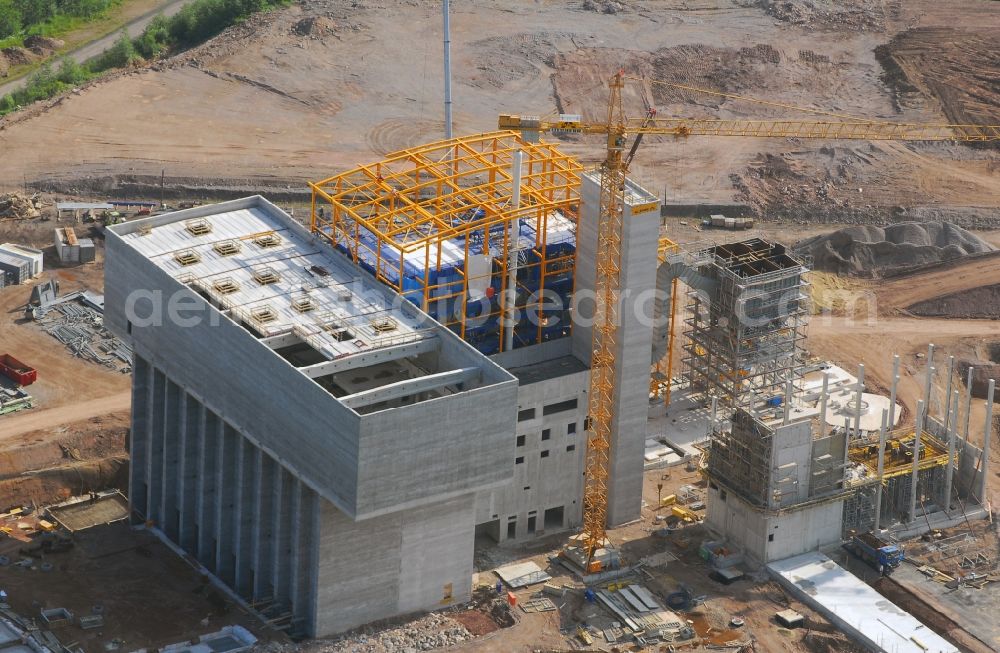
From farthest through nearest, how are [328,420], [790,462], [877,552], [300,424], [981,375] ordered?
[981,375]
[877,552]
[790,462]
[300,424]
[328,420]

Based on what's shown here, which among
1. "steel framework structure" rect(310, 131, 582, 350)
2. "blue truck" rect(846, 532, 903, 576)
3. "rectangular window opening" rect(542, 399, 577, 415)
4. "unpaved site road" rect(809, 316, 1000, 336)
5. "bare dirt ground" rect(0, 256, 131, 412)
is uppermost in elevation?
"steel framework structure" rect(310, 131, 582, 350)

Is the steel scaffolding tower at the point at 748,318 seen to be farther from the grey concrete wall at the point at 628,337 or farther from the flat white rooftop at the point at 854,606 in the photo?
the flat white rooftop at the point at 854,606

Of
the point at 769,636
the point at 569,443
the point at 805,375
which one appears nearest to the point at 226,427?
the point at 569,443

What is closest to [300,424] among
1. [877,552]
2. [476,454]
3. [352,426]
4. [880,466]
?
[352,426]

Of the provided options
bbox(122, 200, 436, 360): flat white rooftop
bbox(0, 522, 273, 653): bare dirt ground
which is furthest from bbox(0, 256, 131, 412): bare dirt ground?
bbox(122, 200, 436, 360): flat white rooftop

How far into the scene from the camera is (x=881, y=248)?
183 meters

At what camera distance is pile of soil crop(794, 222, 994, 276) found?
182m

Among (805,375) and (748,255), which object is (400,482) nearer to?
(748,255)

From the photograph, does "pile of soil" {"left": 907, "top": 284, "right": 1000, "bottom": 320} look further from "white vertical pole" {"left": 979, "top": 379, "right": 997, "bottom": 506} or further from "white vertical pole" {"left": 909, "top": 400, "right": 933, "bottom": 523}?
"white vertical pole" {"left": 909, "top": 400, "right": 933, "bottom": 523}

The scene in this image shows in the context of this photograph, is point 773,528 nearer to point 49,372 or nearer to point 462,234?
point 462,234

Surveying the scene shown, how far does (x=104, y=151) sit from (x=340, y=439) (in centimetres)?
8264

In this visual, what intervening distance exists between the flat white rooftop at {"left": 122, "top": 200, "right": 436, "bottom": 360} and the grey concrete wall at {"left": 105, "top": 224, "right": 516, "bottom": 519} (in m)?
2.81

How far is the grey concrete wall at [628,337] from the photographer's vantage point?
136 meters

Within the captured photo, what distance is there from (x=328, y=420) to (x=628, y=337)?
80.9 ft
